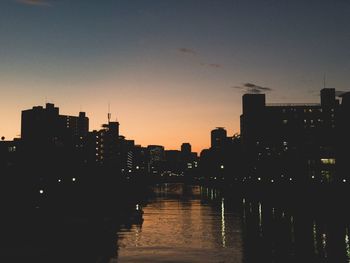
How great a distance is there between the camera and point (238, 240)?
64.3 m

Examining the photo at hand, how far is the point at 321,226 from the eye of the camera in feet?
243

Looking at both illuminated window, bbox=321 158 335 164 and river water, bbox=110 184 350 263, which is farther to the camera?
illuminated window, bbox=321 158 335 164

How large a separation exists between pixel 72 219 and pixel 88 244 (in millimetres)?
20417

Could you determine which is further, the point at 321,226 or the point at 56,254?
the point at 321,226

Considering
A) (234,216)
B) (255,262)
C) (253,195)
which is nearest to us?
(255,262)

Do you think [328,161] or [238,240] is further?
[328,161]

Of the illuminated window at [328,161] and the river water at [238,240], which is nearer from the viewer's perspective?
the river water at [238,240]

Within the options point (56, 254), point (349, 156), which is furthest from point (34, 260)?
point (349, 156)

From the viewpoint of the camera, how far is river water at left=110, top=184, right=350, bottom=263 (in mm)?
50844

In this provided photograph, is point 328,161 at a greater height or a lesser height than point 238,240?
greater

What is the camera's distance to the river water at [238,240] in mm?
50844

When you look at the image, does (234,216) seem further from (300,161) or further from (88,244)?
(300,161)

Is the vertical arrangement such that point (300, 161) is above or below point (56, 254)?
above

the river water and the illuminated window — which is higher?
the illuminated window
